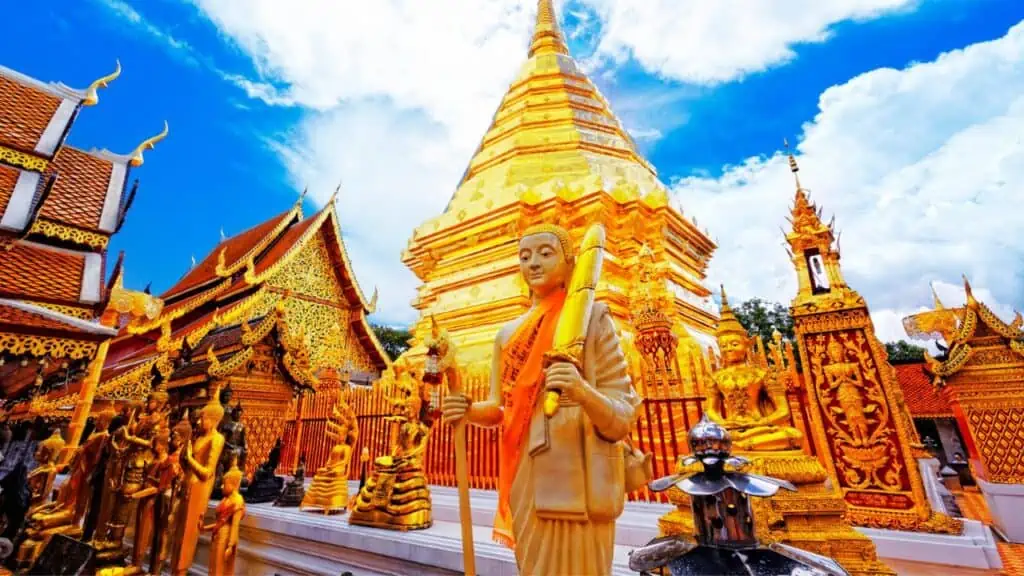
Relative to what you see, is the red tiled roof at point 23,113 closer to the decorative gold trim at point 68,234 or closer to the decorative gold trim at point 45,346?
the decorative gold trim at point 68,234

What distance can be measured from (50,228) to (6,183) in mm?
491

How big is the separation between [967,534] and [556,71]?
9.35 meters

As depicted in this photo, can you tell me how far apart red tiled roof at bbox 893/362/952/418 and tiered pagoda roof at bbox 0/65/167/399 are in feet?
42.3

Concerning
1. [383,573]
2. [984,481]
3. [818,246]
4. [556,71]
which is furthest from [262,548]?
[556,71]

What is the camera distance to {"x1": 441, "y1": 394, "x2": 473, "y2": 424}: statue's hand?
1556 mm

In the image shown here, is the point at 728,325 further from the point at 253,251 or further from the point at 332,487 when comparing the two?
the point at 253,251

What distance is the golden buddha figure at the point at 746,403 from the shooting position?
7.63 ft

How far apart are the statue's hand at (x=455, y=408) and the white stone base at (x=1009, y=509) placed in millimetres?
5034

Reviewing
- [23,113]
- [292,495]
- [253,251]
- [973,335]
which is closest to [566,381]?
[292,495]

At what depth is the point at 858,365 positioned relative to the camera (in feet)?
9.80

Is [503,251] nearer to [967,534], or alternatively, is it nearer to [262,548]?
[262,548]

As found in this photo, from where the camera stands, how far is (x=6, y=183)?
170 inches

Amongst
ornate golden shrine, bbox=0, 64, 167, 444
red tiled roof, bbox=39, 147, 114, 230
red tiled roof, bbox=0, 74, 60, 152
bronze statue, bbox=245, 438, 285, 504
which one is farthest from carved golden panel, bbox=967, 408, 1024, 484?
red tiled roof, bbox=0, 74, 60, 152

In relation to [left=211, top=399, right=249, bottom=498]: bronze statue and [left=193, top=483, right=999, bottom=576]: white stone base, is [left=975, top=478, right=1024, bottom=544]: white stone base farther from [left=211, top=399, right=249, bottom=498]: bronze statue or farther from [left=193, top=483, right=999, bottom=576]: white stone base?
[left=211, top=399, right=249, bottom=498]: bronze statue
